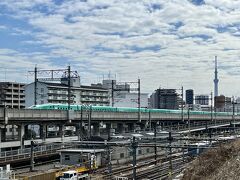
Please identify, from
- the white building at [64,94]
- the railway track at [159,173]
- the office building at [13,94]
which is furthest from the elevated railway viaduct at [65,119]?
the office building at [13,94]

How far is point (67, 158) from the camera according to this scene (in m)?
33.1

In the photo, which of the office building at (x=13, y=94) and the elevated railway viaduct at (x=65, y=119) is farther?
the office building at (x=13, y=94)

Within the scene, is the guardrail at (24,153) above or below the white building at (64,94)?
below

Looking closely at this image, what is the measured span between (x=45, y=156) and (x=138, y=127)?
4212cm

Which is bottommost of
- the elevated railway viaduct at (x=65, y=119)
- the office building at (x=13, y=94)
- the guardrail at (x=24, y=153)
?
the guardrail at (x=24, y=153)

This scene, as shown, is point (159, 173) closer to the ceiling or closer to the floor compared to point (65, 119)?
closer to the floor

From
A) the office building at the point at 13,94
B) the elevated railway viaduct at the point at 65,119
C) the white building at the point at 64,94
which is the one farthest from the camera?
the office building at the point at 13,94

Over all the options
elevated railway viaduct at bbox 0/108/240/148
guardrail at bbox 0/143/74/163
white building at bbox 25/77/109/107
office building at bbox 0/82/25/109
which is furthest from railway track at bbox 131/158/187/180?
office building at bbox 0/82/25/109

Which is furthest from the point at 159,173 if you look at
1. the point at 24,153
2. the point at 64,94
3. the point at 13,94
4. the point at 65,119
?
the point at 13,94

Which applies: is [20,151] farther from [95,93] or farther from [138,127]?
[95,93]

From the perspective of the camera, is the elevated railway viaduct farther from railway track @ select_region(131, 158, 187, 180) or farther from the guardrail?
railway track @ select_region(131, 158, 187, 180)

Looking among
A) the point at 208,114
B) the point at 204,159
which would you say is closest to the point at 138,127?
the point at 208,114

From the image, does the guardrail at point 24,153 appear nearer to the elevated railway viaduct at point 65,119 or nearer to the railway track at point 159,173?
the elevated railway viaduct at point 65,119

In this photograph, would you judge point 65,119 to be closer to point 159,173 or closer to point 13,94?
point 159,173
